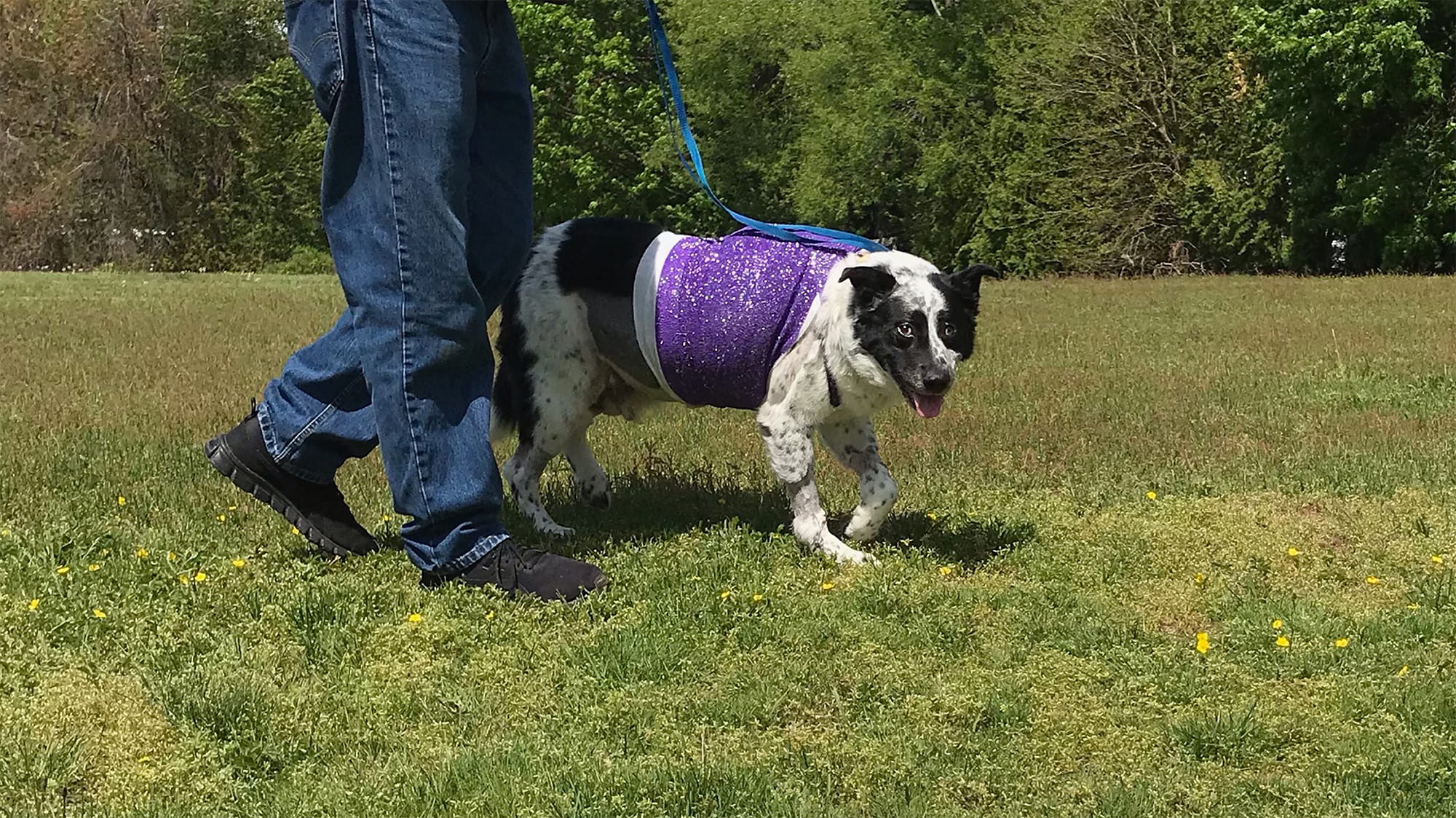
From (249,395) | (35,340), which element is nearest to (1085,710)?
(249,395)

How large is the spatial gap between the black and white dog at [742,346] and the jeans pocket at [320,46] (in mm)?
1515

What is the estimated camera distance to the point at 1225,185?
27.8m

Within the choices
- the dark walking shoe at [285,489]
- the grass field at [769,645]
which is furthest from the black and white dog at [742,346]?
the dark walking shoe at [285,489]

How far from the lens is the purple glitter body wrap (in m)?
5.60

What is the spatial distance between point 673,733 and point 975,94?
29054 mm

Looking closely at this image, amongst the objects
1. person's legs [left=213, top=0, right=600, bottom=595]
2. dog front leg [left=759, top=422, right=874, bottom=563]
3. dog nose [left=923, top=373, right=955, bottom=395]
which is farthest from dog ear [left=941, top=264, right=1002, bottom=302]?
person's legs [left=213, top=0, right=600, bottom=595]

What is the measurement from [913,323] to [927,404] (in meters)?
0.29

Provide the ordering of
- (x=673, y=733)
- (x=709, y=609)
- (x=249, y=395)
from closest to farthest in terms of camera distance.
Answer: (x=673, y=733), (x=709, y=609), (x=249, y=395)

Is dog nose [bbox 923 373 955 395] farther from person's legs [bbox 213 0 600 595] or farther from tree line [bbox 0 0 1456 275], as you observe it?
tree line [bbox 0 0 1456 275]

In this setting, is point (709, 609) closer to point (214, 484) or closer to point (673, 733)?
point (673, 733)

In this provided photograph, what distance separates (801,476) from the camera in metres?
5.62

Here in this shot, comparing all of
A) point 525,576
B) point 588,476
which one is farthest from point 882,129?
point 525,576

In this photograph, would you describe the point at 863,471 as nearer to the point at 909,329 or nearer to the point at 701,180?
the point at 909,329

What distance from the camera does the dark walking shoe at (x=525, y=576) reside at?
188 inches
